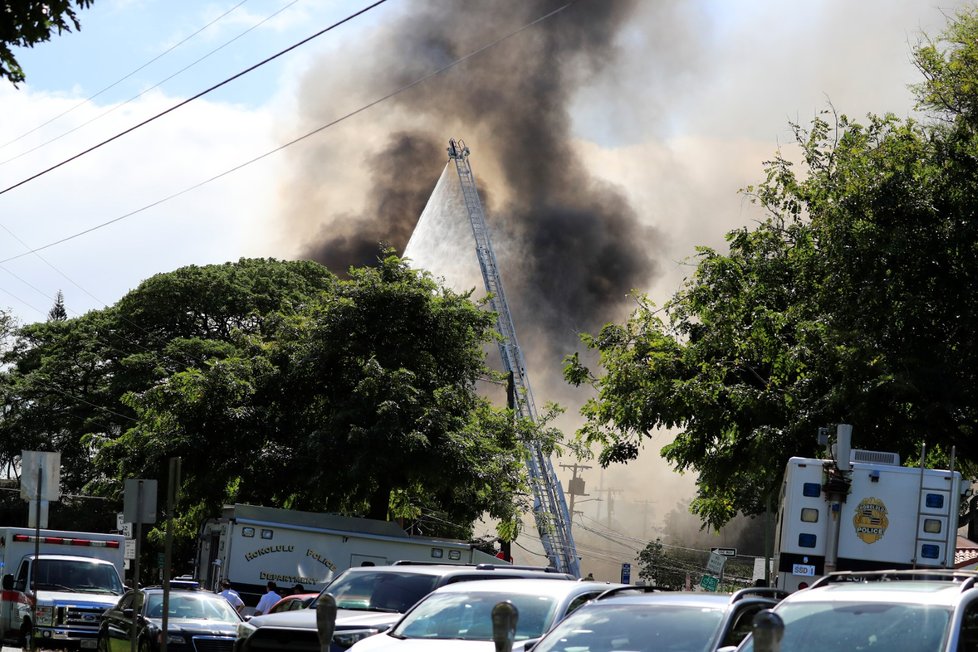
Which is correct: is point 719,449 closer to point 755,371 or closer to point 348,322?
point 755,371

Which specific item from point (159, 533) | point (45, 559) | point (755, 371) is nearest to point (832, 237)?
point (755, 371)

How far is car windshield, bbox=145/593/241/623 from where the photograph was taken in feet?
60.4

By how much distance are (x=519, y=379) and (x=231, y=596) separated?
35.8 meters

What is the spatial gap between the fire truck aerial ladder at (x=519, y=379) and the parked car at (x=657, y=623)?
43.4 meters

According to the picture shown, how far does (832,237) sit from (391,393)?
14.0m

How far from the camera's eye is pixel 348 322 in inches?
1357

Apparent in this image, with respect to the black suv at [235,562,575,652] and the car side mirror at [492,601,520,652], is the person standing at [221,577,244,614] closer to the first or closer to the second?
the black suv at [235,562,575,652]

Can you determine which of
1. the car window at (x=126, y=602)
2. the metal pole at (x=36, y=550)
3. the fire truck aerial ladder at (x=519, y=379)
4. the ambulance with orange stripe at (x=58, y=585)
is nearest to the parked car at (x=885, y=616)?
the car window at (x=126, y=602)

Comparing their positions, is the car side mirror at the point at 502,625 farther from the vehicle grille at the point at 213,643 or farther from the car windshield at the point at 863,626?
the vehicle grille at the point at 213,643

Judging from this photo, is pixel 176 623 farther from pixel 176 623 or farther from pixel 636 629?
pixel 636 629

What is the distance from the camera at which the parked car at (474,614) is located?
443 inches

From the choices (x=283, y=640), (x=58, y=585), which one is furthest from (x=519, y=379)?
(x=283, y=640)

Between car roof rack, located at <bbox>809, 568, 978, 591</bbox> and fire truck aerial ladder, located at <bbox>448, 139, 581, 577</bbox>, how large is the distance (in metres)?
43.8

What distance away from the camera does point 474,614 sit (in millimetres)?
11656
